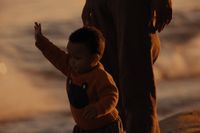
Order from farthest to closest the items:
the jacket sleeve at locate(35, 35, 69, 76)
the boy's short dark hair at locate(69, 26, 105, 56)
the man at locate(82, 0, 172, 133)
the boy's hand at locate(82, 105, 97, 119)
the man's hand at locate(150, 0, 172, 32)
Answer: the man at locate(82, 0, 172, 133), the man's hand at locate(150, 0, 172, 32), the jacket sleeve at locate(35, 35, 69, 76), the boy's short dark hair at locate(69, 26, 105, 56), the boy's hand at locate(82, 105, 97, 119)

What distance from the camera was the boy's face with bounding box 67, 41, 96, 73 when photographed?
5031 mm

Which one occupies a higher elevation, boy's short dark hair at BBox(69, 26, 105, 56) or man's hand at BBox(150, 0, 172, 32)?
man's hand at BBox(150, 0, 172, 32)

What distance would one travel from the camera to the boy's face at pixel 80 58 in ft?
16.5

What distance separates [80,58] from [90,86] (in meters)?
0.16

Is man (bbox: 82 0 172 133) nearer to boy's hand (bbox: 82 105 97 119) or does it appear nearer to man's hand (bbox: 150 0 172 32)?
man's hand (bbox: 150 0 172 32)

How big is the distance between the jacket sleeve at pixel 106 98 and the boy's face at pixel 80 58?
4.5 inches

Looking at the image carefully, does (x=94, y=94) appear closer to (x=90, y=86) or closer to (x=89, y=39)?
(x=90, y=86)

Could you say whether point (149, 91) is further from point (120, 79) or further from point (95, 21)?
point (95, 21)

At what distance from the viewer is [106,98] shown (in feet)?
16.4

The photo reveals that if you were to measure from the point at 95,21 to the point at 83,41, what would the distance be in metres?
1.30

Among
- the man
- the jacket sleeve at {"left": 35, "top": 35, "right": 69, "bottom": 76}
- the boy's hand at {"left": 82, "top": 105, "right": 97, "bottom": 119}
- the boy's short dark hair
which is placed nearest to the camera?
the boy's hand at {"left": 82, "top": 105, "right": 97, "bottom": 119}

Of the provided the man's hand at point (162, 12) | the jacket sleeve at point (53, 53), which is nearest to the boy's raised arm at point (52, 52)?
the jacket sleeve at point (53, 53)

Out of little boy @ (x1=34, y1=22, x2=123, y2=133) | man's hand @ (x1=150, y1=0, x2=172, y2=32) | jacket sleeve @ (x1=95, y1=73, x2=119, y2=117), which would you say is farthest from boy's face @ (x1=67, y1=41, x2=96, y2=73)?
man's hand @ (x1=150, y1=0, x2=172, y2=32)

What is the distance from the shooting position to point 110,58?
6266 millimetres
